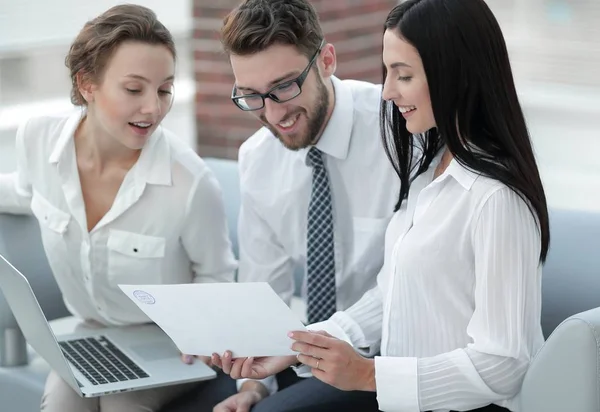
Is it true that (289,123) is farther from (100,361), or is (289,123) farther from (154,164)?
(100,361)

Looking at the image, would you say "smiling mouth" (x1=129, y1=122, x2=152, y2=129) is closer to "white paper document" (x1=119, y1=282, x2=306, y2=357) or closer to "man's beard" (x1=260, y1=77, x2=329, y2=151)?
"man's beard" (x1=260, y1=77, x2=329, y2=151)

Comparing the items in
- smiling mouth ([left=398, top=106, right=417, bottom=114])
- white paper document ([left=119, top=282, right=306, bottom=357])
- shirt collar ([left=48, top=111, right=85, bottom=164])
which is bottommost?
white paper document ([left=119, top=282, right=306, bottom=357])

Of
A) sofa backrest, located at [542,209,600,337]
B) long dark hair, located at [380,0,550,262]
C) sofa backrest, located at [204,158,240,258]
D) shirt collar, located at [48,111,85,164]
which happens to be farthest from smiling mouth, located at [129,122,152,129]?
sofa backrest, located at [542,209,600,337]

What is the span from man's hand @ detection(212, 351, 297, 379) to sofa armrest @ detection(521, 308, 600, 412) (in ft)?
1.70

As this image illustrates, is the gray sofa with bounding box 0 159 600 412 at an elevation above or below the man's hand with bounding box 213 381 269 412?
above

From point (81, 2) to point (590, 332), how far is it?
282 cm

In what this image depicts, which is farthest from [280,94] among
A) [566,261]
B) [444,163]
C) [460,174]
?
[566,261]

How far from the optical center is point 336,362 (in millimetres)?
1767

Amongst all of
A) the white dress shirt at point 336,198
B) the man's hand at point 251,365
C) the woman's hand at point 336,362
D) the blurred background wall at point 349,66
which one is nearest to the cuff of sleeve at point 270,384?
the white dress shirt at point 336,198

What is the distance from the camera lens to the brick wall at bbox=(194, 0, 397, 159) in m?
4.03

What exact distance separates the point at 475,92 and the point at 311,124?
1.86ft

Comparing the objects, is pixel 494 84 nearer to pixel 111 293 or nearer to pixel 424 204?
pixel 424 204

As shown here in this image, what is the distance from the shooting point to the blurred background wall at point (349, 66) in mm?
3512

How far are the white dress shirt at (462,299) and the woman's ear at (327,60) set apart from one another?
489mm
